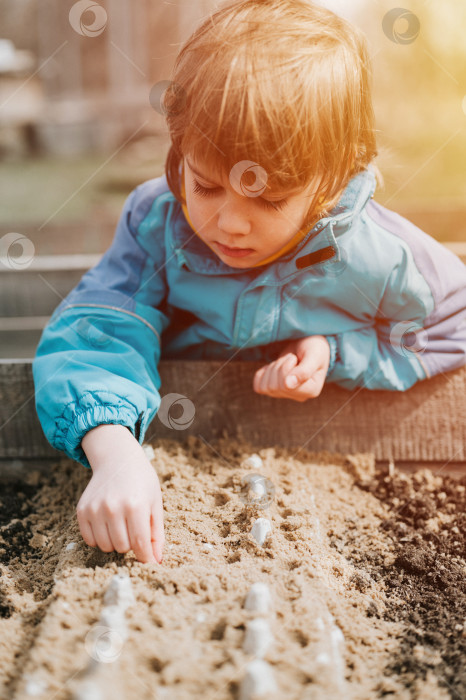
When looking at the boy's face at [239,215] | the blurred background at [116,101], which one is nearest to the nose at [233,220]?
the boy's face at [239,215]

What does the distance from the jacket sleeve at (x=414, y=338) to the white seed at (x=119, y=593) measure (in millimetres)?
804

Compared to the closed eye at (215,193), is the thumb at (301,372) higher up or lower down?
lower down

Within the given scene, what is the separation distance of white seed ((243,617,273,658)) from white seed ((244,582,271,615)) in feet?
0.17

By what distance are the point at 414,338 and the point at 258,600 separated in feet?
2.99

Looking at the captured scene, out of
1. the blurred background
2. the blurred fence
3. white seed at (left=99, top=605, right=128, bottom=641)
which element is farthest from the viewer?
the blurred fence

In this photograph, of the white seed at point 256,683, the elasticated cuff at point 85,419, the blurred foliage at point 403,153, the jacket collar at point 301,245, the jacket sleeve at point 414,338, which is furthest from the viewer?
the blurred foliage at point 403,153

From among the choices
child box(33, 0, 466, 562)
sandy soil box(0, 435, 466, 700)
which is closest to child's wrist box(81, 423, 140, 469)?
child box(33, 0, 466, 562)

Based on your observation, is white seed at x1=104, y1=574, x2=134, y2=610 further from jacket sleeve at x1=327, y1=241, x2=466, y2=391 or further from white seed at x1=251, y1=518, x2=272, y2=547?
jacket sleeve at x1=327, y1=241, x2=466, y2=391

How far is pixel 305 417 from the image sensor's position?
173 centimetres

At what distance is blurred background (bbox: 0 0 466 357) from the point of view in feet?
21.9

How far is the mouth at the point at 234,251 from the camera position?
1.44 m

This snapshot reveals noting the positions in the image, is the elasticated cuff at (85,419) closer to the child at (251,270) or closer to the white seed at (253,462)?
the child at (251,270)

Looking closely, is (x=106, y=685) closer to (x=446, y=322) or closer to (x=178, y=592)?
(x=178, y=592)

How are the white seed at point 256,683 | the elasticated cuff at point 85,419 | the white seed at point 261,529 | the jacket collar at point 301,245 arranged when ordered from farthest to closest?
1. the jacket collar at point 301,245
2. the elasticated cuff at point 85,419
3. the white seed at point 261,529
4. the white seed at point 256,683
